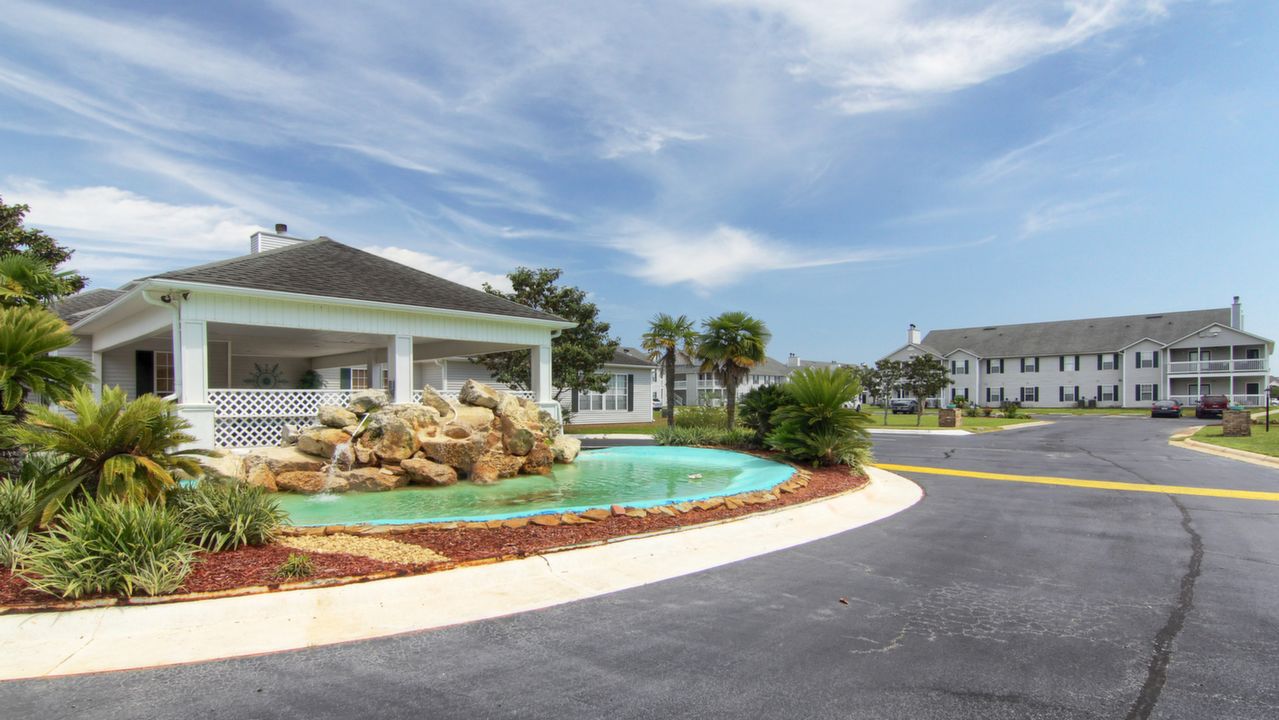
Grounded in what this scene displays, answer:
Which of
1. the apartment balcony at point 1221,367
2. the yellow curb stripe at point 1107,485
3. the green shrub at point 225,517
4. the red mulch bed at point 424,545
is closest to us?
the red mulch bed at point 424,545

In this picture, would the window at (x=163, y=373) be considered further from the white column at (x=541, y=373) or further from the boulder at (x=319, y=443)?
the white column at (x=541, y=373)

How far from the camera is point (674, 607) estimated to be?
17.7ft

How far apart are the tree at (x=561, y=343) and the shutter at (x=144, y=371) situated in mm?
11223

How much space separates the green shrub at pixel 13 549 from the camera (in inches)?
221

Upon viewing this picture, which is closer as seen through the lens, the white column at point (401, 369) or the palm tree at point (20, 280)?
the palm tree at point (20, 280)

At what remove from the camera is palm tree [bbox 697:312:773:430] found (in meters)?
22.0

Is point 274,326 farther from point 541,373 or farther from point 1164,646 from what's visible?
point 1164,646

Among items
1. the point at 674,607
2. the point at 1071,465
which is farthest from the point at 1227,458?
the point at 674,607

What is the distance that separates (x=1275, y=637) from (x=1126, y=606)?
0.90 meters

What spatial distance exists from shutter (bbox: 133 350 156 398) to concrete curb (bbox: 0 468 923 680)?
18739 mm

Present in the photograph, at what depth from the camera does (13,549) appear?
5680mm

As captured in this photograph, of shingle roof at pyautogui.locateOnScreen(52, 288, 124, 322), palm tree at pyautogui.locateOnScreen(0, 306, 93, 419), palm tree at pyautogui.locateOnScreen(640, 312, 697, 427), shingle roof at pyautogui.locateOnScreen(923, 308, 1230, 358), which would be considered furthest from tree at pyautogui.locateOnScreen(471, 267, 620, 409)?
shingle roof at pyautogui.locateOnScreen(923, 308, 1230, 358)

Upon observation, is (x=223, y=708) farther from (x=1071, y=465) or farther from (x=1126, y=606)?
(x=1071, y=465)

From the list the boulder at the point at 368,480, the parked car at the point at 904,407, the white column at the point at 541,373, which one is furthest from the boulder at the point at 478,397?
the parked car at the point at 904,407
